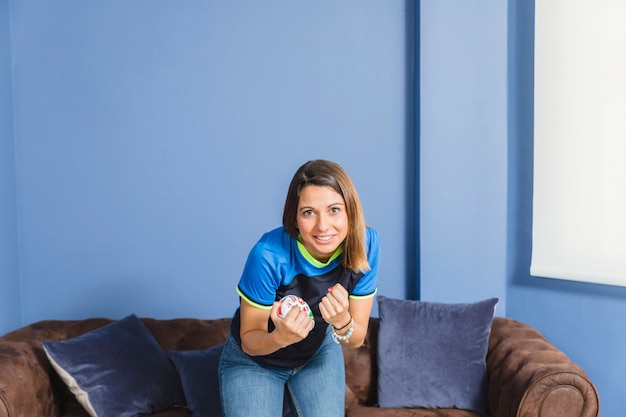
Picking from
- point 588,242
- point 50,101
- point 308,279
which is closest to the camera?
point 308,279

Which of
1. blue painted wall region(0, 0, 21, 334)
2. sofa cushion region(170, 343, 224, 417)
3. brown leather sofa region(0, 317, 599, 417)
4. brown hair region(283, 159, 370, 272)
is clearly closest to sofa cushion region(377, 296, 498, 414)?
brown leather sofa region(0, 317, 599, 417)

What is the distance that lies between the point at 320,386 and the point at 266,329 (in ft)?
0.90

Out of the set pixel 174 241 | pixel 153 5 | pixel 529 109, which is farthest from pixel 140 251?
pixel 529 109

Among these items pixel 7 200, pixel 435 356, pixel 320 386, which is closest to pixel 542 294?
pixel 435 356

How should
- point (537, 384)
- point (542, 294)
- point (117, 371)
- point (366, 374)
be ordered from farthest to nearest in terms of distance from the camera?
point (542, 294) < point (366, 374) < point (117, 371) < point (537, 384)

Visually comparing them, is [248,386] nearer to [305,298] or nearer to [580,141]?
[305,298]

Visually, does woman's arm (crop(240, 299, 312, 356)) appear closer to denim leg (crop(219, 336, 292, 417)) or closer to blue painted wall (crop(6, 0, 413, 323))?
denim leg (crop(219, 336, 292, 417))

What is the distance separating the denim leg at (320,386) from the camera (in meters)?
2.22

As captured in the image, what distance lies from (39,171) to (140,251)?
64cm

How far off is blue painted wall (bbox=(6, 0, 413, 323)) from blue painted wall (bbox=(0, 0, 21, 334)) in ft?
0.17

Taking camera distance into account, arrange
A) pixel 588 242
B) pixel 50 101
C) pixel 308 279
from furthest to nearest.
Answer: pixel 50 101
pixel 588 242
pixel 308 279

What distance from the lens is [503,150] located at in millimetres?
3531

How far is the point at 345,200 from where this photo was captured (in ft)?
6.97

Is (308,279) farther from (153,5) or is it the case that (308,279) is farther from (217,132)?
(153,5)
